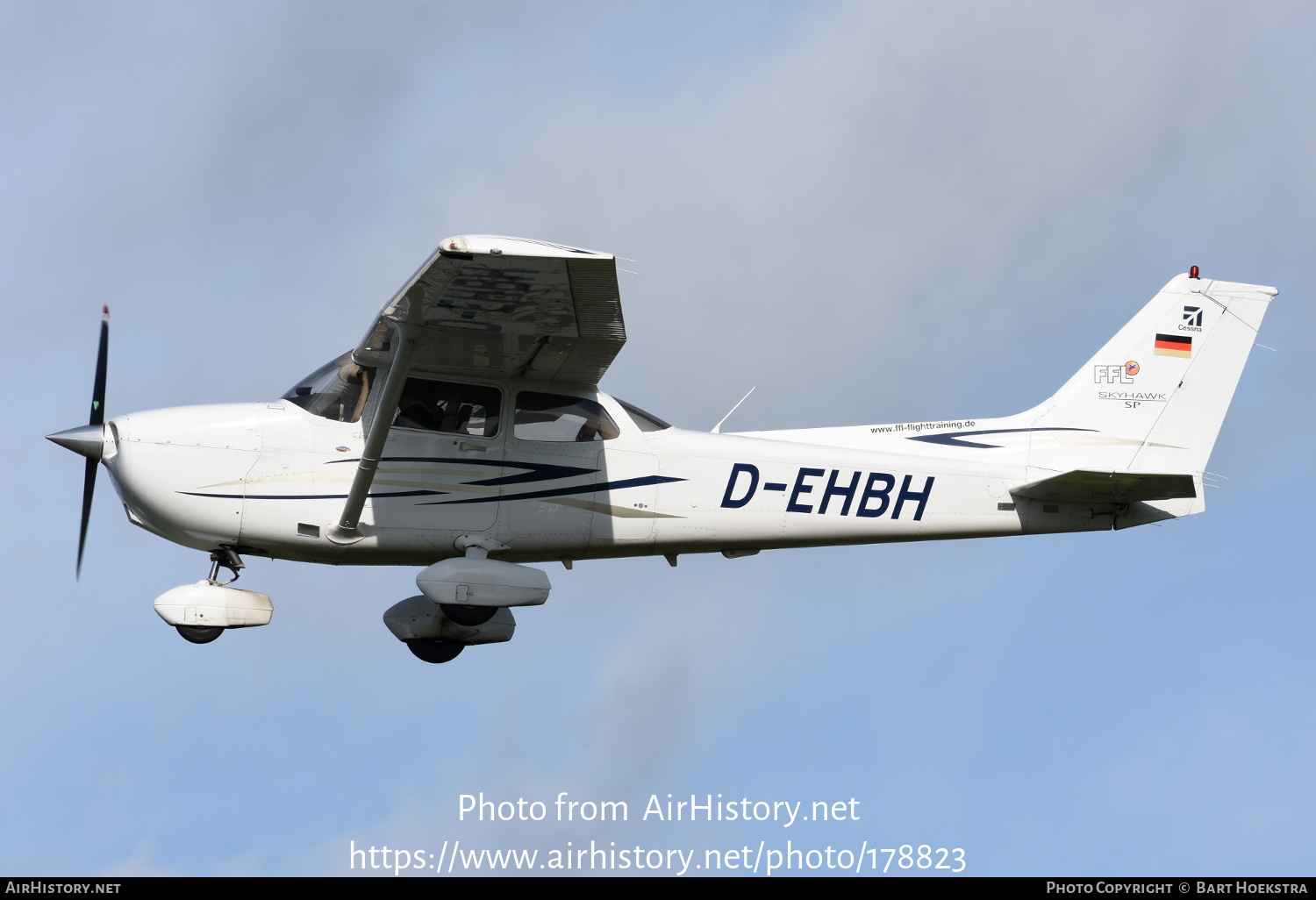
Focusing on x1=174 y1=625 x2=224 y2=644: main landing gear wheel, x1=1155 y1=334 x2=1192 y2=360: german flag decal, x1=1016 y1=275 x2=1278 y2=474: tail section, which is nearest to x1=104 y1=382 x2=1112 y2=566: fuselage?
x1=174 y1=625 x2=224 y2=644: main landing gear wheel

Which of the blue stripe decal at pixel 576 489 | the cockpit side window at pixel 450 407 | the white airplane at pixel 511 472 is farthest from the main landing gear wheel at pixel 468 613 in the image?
the cockpit side window at pixel 450 407

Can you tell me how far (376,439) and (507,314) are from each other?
140cm

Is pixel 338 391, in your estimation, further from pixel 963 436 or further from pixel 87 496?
pixel 963 436

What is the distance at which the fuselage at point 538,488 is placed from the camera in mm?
11398

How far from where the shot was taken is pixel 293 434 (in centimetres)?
1156

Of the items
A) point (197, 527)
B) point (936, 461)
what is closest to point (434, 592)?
point (197, 527)

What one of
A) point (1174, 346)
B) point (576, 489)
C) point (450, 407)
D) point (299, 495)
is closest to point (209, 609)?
point (299, 495)

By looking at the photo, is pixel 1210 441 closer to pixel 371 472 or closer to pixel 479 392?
pixel 479 392

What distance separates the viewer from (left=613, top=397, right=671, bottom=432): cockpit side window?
40.2 ft

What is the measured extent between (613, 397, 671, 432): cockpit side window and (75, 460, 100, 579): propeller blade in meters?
4.05

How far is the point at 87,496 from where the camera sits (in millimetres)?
11820

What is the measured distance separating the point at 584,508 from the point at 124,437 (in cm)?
347

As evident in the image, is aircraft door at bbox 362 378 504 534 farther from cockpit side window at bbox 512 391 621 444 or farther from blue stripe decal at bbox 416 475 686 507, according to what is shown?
cockpit side window at bbox 512 391 621 444

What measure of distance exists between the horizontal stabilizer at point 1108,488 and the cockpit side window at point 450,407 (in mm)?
4393
